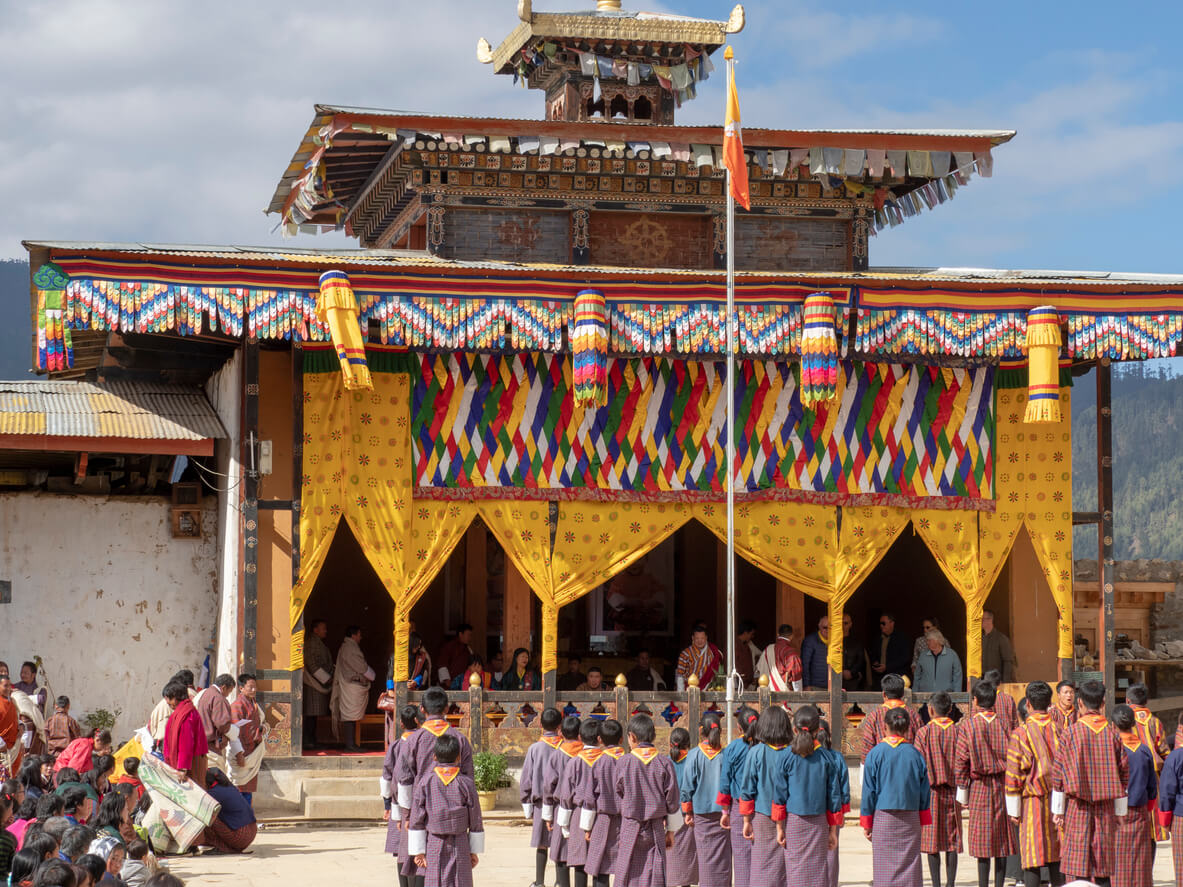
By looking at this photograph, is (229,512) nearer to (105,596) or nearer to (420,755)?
(105,596)

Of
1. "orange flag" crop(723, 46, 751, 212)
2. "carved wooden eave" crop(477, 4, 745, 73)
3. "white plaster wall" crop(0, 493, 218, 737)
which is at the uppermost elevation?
"carved wooden eave" crop(477, 4, 745, 73)

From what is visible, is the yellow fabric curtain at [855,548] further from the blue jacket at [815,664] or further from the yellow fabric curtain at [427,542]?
the yellow fabric curtain at [427,542]

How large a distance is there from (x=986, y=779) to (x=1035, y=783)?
0.54 metres

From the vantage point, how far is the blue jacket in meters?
17.7

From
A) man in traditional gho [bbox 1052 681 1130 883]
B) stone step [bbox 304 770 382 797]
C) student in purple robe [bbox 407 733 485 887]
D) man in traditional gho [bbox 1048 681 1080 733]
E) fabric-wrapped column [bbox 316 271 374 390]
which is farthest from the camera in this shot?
stone step [bbox 304 770 382 797]

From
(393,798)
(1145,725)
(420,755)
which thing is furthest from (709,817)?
(1145,725)

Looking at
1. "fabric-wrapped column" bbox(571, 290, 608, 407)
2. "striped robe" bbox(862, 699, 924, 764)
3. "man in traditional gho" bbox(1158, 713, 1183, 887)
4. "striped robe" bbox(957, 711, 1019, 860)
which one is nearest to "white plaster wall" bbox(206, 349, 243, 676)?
"fabric-wrapped column" bbox(571, 290, 608, 407)

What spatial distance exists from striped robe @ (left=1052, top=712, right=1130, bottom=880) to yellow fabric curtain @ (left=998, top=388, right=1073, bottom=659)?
5772 mm

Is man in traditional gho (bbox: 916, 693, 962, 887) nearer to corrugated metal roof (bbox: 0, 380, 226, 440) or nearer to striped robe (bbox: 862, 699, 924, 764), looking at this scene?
striped robe (bbox: 862, 699, 924, 764)

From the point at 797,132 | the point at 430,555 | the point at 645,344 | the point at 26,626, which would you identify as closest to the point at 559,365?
the point at 645,344

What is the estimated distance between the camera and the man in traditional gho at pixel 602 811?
11812 millimetres

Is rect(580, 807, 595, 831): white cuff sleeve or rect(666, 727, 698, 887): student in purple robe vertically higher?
rect(580, 807, 595, 831): white cuff sleeve

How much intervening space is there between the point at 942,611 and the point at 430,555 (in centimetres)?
699

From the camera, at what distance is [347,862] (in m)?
13.6
